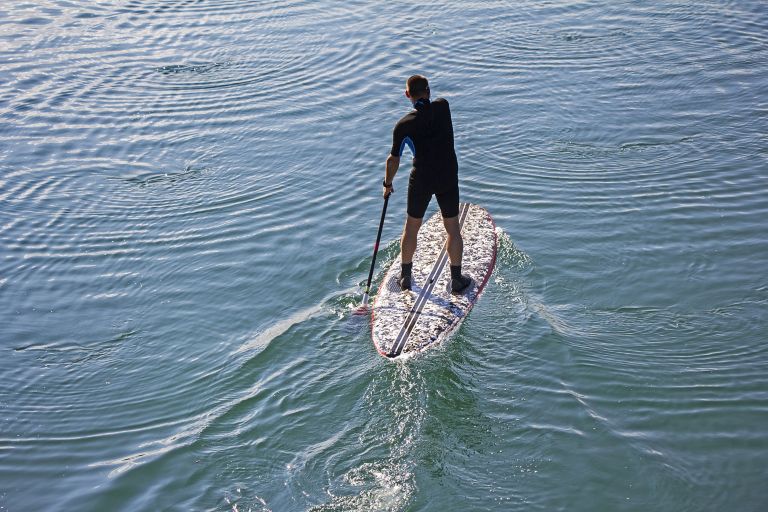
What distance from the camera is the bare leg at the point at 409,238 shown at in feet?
32.2

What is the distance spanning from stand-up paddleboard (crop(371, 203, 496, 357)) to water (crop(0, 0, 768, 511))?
0.26 m

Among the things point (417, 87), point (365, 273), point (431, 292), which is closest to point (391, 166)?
point (417, 87)

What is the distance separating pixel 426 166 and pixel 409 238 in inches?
40.9

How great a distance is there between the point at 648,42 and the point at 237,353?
1351 centimetres

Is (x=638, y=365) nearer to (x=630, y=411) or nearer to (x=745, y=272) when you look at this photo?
(x=630, y=411)

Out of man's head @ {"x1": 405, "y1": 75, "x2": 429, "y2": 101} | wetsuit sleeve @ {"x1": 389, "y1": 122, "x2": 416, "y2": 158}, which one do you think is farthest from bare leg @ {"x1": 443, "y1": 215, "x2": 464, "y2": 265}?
man's head @ {"x1": 405, "y1": 75, "x2": 429, "y2": 101}

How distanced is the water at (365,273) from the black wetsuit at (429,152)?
155 cm

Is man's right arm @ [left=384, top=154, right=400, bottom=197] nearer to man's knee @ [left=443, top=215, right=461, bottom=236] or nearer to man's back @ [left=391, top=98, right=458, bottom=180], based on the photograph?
man's back @ [left=391, top=98, right=458, bottom=180]

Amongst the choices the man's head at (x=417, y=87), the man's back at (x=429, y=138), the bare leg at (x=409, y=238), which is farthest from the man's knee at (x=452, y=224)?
the man's head at (x=417, y=87)

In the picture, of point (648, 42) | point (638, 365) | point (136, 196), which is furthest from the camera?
point (648, 42)

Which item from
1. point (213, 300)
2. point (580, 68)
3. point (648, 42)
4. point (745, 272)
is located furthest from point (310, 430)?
point (648, 42)

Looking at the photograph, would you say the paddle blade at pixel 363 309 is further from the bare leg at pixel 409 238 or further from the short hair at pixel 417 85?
the short hair at pixel 417 85

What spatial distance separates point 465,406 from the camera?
833cm

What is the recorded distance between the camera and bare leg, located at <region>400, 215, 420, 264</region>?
983cm
